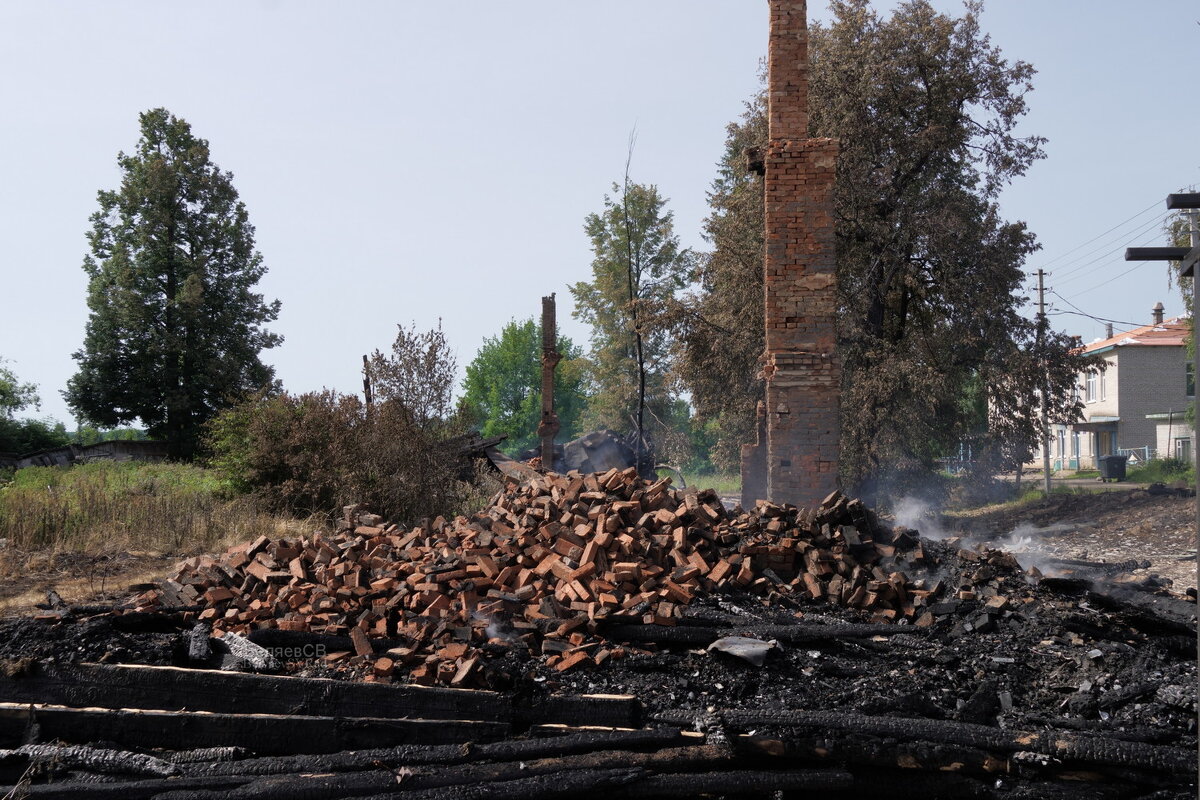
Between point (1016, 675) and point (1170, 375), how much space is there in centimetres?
4835

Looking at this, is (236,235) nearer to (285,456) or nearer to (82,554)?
(285,456)

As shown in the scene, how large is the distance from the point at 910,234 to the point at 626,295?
19625mm

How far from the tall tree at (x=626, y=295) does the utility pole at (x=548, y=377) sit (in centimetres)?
1040

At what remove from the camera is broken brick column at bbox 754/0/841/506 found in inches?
468

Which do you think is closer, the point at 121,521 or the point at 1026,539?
the point at 121,521

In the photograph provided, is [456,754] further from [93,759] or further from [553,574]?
[553,574]

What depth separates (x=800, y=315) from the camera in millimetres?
11945

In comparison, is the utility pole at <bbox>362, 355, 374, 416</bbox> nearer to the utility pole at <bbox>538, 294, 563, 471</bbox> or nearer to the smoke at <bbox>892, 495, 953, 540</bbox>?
the utility pole at <bbox>538, 294, 563, 471</bbox>

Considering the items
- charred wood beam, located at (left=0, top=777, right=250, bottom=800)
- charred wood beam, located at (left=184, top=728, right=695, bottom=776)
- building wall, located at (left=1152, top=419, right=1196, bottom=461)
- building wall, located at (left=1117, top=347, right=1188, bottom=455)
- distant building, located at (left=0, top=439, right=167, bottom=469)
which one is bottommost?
charred wood beam, located at (left=0, top=777, right=250, bottom=800)

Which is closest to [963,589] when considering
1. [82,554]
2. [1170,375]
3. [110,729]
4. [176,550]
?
[110,729]

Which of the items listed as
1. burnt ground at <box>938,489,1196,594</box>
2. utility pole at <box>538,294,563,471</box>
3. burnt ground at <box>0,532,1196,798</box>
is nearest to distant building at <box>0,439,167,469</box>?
utility pole at <box>538,294,563,471</box>

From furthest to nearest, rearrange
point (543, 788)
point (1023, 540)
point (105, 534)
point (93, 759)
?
point (1023, 540)
point (105, 534)
point (93, 759)
point (543, 788)

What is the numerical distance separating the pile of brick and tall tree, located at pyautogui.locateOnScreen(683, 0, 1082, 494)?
13.8 meters

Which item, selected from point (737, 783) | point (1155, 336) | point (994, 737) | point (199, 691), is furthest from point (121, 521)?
point (1155, 336)
